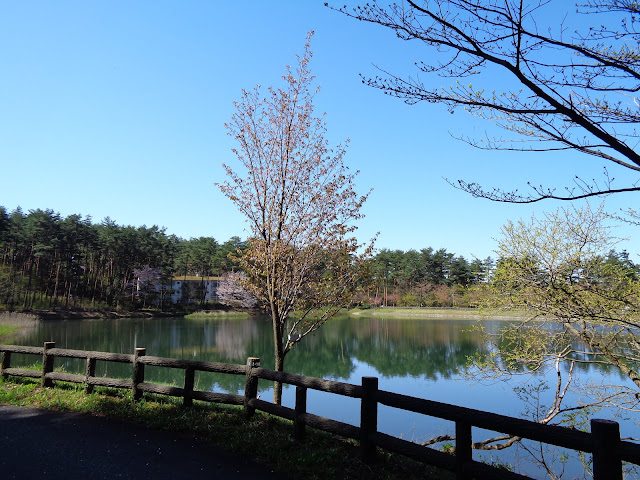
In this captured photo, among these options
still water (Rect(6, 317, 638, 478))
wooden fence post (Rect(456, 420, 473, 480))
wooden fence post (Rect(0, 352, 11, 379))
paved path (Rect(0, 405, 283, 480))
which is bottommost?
still water (Rect(6, 317, 638, 478))

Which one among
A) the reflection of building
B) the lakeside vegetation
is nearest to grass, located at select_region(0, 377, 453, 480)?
the lakeside vegetation

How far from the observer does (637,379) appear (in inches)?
323

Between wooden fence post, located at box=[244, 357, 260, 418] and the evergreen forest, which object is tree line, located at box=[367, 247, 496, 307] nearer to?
the evergreen forest

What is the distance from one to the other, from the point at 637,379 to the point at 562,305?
7.29 ft

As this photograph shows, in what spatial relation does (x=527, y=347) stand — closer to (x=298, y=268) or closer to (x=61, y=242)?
(x=298, y=268)

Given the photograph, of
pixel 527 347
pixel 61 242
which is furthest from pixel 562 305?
pixel 61 242

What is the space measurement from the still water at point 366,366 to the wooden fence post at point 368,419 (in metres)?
5.40

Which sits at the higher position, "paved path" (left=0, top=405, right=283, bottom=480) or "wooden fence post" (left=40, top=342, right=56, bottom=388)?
"wooden fence post" (left=40, top=342, right=56, bottom=388)

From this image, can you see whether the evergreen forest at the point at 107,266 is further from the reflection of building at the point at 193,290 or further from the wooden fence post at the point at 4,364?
the wooden fence post at the point at 4,364

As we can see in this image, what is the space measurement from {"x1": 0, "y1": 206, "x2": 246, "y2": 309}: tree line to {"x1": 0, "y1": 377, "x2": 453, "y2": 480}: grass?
5248cm

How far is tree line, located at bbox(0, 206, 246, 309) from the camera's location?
55.7 m

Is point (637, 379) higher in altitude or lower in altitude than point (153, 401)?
higher

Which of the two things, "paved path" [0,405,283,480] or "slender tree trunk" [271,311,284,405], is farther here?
"slender tree trunk" [271,311,284,405]

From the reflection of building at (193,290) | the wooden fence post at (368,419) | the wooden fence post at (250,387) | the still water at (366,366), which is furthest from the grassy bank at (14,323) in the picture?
the wooden fence post at (368,419)
